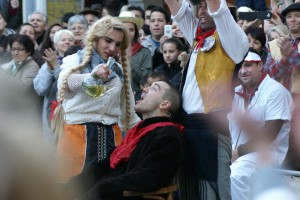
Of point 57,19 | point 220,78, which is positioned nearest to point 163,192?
point 220,78

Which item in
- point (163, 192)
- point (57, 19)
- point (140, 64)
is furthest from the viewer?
point (57, 19)

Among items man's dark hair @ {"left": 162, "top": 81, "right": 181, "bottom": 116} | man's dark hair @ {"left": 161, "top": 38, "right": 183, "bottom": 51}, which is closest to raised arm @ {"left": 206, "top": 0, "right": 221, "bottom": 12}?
man's dark hair @ {"left": 162, "top": 81, "right": 181, "bottom": 116}

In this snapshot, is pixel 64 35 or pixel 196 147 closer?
pixel 196 147

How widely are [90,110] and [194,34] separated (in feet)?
2.84

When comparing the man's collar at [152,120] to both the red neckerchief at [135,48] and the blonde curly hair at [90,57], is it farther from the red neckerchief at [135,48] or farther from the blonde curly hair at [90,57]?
the red neckerchief at [135,48]

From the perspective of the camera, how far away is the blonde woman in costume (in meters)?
5.38

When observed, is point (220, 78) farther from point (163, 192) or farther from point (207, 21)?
point (163, 192)

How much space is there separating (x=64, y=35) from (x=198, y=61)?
4104mm

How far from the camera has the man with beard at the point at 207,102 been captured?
498 centimetres

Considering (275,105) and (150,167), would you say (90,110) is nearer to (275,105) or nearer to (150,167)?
(150,167)

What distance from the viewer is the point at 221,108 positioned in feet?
16.6

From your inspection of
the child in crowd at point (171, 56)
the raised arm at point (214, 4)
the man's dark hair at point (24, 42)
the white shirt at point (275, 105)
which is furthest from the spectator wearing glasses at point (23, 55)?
the raised arm at point (214, 4)

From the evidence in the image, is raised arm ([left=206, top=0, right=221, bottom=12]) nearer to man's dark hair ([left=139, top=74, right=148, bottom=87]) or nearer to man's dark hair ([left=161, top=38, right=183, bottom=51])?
man's dark hair ([left=139, top=74, right=148, bottom=87])

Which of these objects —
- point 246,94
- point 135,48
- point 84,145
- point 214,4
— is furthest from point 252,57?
point 214,4
